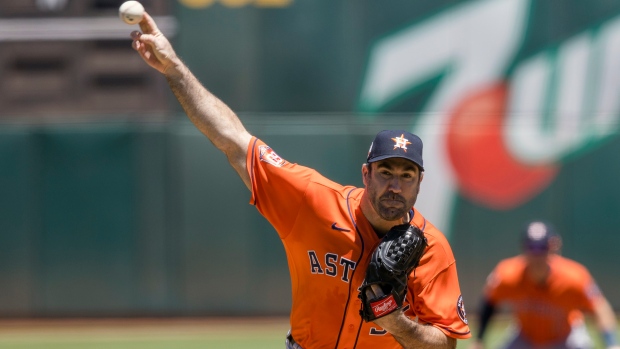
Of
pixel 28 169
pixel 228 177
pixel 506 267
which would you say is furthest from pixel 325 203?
pixel 28 169

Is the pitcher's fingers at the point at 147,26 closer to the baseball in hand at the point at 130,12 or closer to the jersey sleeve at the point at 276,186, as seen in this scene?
the baseball in hand at the point at 130,12

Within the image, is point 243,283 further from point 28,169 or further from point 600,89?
point 600,89

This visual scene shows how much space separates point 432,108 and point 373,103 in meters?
0.65

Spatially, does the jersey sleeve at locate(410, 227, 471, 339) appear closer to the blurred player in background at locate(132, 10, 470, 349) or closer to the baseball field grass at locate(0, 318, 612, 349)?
the blurred player in background at locate(132, 10, 470, 349)

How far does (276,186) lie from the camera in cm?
404

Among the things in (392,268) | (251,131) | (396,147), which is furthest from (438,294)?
(251,131)

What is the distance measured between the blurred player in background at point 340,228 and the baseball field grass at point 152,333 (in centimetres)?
496

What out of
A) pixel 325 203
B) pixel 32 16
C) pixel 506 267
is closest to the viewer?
pixel 325 203

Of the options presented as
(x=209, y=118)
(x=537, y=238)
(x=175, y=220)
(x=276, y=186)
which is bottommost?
(x=175, y=220)

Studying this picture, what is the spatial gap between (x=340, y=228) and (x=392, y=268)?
0.54 m

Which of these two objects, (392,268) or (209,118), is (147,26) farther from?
(392,268)

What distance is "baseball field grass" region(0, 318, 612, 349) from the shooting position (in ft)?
29.7

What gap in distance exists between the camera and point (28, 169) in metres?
10.2

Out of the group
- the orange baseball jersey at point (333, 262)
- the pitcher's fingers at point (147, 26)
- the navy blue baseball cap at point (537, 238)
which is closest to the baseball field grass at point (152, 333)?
the navy blue baseball cap at point (537, 238)
